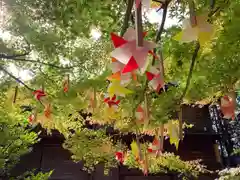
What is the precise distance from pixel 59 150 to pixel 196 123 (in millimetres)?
3206

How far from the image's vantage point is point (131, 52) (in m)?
0.67

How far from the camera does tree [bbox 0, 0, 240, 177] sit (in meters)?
1.12

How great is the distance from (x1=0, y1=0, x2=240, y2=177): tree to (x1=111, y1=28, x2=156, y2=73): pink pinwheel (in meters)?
0.15

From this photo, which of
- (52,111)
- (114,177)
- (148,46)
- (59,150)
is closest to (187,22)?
(148,46)

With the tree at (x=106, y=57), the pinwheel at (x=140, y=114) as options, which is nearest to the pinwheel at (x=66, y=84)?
the tree at (x=106, y=57)

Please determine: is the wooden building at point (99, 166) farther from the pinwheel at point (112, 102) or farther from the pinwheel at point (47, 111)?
the pinwheel at point (112, 102)

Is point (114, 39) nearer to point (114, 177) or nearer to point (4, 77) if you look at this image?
point (4, 77)

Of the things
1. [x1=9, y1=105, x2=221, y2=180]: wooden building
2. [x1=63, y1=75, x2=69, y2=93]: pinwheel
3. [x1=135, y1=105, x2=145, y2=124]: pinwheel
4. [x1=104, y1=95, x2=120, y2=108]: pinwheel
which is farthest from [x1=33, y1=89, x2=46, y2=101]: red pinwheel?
[x1=9, y1=105, x2=221, y2=180]: wooden building

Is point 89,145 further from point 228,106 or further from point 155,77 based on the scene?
point 155,77

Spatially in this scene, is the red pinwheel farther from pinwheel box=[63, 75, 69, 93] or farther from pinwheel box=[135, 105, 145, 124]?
pinwheel box=[135, 105, 145, 124]

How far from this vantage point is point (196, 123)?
6129 mm

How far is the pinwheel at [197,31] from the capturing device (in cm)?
73

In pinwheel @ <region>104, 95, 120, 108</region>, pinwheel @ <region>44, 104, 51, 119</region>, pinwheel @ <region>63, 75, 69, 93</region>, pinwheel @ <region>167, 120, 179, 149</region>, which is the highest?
pinwheel @ <region>63, 75, 69, 93</region>

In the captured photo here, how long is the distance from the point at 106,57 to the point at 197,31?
0.98 m
